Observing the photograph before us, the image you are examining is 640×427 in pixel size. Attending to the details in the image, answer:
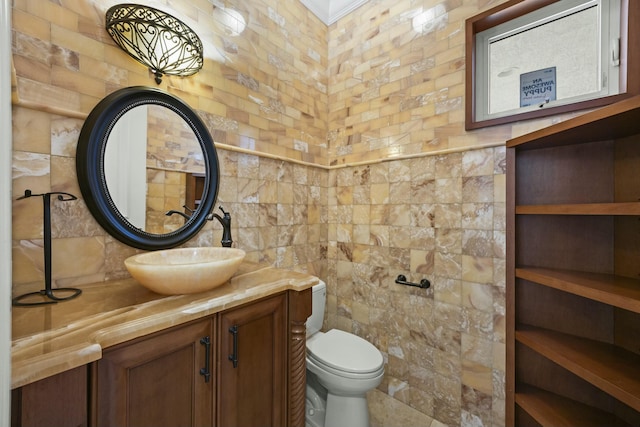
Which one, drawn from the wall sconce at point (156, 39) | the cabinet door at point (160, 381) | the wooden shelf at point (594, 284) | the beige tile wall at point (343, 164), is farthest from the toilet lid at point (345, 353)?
the wall sconce at point (156, 39)

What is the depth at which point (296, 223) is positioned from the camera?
198 cm

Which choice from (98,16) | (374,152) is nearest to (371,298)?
(374,152)

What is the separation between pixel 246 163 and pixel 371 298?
1.30m

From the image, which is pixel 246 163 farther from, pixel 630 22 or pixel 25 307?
pixel 630 22

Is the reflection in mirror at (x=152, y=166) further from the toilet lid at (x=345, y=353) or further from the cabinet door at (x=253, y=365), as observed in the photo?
the toilet lid at (x=345, y=353)

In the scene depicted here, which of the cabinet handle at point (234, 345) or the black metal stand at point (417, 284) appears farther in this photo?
the black metal stand at point (417, 284)

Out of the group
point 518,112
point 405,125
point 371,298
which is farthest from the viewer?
point 371,298

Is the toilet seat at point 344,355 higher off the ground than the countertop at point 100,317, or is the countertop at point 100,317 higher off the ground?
the countertop at point 100,317

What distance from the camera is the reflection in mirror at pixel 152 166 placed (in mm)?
1146

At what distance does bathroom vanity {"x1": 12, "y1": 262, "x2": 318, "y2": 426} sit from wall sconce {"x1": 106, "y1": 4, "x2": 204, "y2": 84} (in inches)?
40.0

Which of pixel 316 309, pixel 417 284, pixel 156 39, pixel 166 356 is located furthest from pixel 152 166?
pixel 417 284

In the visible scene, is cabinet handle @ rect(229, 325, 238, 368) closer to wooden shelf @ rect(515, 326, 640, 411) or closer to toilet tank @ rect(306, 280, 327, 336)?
toilet tank @ rect(306, 280, 327, 336)

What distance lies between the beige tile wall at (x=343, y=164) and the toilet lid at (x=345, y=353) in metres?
0.30

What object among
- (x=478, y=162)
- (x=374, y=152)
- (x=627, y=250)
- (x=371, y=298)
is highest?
(x=374, y=152)
